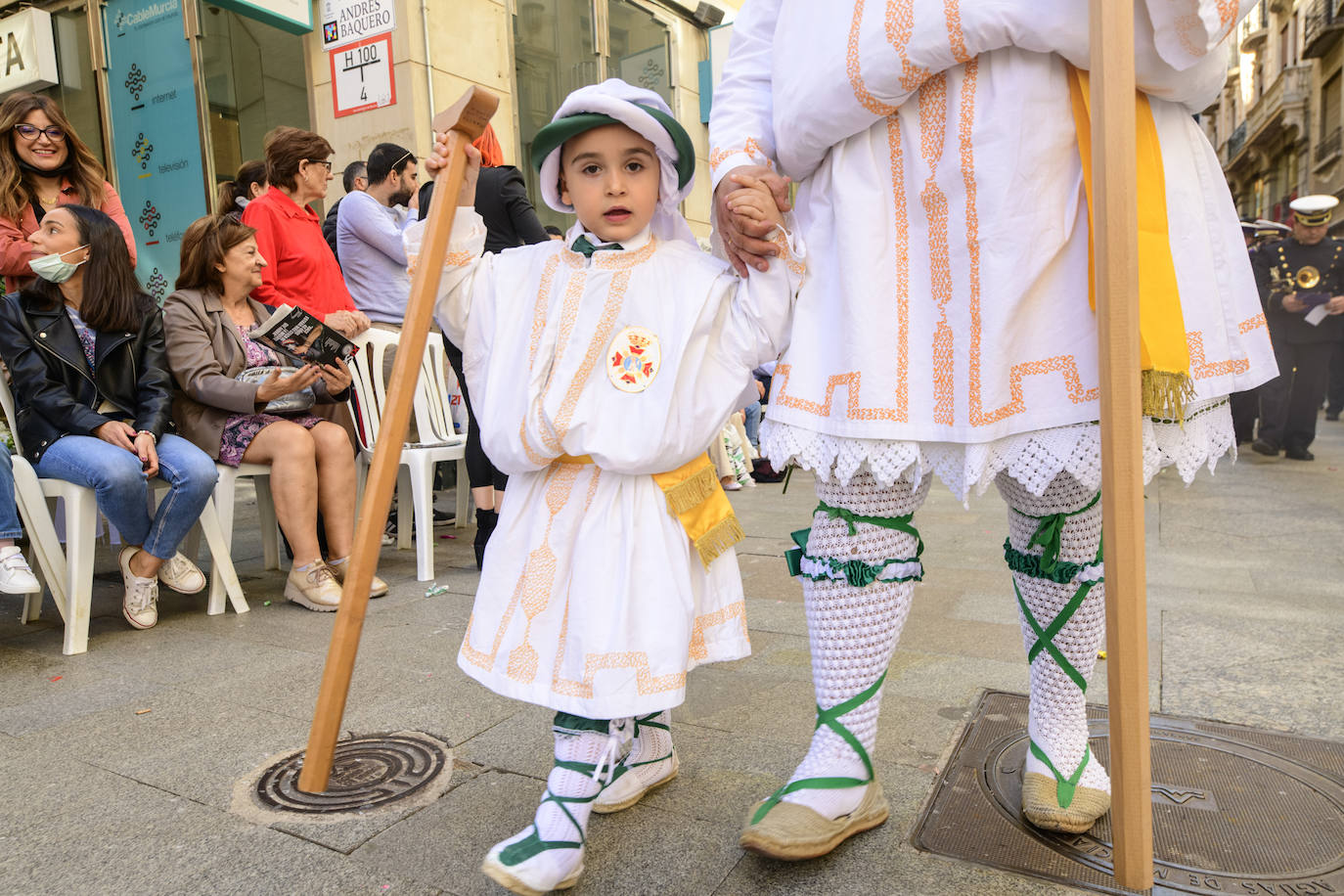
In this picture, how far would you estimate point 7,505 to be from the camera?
3.05m

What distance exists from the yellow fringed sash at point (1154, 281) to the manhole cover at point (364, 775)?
156cm

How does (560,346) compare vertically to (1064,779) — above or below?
above

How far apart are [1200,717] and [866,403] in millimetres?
1321

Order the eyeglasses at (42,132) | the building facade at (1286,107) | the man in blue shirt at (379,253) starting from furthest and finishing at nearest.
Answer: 1. the building facade at (1286,107)
2. the man in blue shirt at (379,253)
3. the eyeglasses at (42,132)

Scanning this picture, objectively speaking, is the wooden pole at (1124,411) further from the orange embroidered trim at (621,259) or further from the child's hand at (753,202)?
the orange embroidered trim at (621,259)

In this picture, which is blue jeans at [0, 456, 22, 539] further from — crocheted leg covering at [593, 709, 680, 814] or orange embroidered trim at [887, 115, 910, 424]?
orange embroidered trim at [887, 115, 910, 424]

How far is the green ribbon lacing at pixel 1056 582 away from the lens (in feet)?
5.42

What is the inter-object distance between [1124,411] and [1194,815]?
0.97m

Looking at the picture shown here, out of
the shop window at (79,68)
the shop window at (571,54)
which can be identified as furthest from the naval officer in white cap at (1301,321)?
the shop window at (79,68)

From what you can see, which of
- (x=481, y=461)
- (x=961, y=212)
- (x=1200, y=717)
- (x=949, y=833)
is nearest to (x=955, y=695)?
(x=1200, y=717)

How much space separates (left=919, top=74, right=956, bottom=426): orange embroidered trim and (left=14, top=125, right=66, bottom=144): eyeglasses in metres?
3.65

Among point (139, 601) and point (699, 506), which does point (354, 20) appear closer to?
point (139, 601)

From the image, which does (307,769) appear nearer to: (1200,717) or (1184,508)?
(1200,717)

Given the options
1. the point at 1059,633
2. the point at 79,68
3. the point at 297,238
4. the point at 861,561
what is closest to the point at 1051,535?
the point at 1059,633
